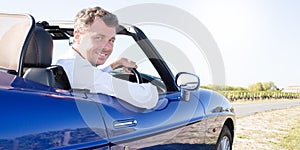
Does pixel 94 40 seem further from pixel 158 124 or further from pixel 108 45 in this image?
pixel 158 124

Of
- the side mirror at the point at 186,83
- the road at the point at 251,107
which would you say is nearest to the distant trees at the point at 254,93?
the road at the point at 251,107

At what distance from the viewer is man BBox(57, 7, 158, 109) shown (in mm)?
2266

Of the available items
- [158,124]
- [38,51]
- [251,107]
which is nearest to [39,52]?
[38,51]

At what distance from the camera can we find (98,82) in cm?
225

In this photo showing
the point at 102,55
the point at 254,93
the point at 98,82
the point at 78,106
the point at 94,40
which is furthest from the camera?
the point at 254,93

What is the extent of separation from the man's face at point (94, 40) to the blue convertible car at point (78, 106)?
0.65 ft

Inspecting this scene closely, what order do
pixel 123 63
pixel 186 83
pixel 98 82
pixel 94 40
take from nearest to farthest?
pixel 98 82
pixel 94 40
pixel 123 63
pixel 186 83

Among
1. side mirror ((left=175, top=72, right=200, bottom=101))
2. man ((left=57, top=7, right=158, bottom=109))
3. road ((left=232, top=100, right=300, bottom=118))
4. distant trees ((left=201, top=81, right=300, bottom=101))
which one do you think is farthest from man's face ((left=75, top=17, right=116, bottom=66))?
distant trees ((left=201, top=81, right=300, bottom=101))

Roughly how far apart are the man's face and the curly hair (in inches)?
1.1

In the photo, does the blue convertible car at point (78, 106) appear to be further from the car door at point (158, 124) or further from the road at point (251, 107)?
the road at point (251, 107)

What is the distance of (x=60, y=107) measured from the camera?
1705 millimetres

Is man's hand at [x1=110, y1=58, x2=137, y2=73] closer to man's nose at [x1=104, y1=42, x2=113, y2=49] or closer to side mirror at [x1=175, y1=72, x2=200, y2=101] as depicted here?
man's nose at [x1=104, y1=42, x2=113, y2=49]

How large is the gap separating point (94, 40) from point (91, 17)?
157mm

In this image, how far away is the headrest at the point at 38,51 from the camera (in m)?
2.19
